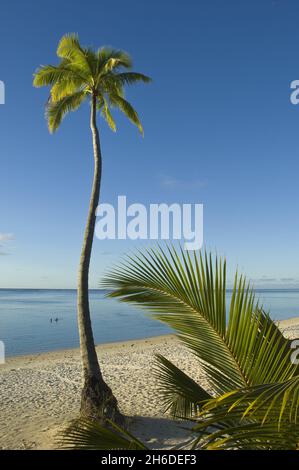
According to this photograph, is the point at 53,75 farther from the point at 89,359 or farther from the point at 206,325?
the point at 206,325

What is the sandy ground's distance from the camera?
28.7 feet

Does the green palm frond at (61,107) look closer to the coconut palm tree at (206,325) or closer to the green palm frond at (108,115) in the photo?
the green palm frond at (108,115)

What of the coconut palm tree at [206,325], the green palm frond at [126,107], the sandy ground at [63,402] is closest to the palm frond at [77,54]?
the green palm frond at [126,107]

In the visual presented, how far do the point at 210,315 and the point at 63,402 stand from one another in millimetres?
10322

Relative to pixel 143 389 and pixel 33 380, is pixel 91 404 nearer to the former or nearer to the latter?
pixel 143 389

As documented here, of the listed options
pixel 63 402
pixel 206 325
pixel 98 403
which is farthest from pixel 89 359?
pixel 206 325

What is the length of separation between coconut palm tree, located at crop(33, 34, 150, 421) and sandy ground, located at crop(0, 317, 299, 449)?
112 cm

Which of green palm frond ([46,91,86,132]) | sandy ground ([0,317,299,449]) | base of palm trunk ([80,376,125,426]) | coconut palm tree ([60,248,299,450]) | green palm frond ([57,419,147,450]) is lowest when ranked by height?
sandy ground ([0,317,299,449])

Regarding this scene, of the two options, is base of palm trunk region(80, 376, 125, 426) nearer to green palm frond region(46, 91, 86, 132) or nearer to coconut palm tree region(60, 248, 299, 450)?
coconut palm tree region(60, 248, 299, 450)

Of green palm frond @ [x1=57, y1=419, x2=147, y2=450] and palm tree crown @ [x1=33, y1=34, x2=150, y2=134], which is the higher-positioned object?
palm tree crown @ [x1=33, y1=34, x2=150, y2=134]

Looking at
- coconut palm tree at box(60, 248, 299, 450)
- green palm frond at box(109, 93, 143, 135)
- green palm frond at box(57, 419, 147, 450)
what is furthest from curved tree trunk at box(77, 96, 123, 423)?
green palm frond at box(57, 419, 147, 450)

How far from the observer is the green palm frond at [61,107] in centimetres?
1099

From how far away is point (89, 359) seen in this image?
898cm

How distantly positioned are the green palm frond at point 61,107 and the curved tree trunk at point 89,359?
275cm
